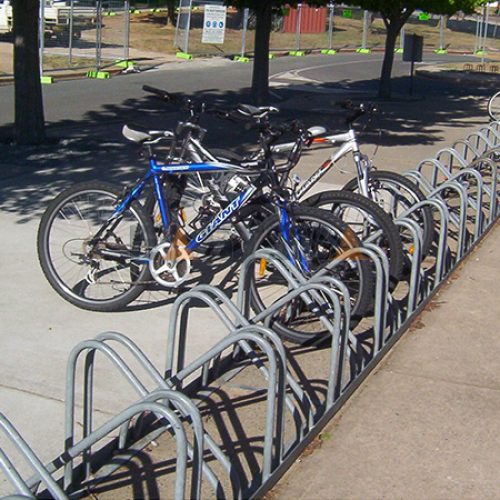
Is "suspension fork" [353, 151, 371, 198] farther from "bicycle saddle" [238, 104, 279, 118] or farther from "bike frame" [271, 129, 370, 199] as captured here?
"bicycle saddle" [238, 104, 279, 118]

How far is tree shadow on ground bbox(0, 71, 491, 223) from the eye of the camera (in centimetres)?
1037

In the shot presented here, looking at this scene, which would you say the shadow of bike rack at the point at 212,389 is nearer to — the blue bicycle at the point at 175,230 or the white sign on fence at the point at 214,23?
the blue bicycle at the point at 175,230

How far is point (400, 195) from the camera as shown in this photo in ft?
24.6

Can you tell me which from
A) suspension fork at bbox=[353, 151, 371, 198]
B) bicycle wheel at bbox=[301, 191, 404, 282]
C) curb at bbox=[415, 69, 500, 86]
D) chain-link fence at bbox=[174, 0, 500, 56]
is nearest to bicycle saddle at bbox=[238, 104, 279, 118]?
bicycle wheel at bbox=[301, 191, 404, 282]

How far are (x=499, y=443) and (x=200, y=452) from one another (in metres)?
1.91

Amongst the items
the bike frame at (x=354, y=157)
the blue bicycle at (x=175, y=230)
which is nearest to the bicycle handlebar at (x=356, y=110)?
the bike frame at (x=354, y=157)

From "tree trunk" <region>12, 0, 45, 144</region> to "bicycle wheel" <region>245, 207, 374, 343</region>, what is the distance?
6.83 meters

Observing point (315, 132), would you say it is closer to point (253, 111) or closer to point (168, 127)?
point (253, 111)

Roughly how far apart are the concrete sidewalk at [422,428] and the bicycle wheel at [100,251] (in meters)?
1.72

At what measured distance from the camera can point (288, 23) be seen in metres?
46.4

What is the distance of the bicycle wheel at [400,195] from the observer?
23.7ft

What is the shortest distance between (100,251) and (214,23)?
993 inches

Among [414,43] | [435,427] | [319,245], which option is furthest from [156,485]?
[414,43]

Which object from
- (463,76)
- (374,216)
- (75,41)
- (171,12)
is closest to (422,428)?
(374,216)
